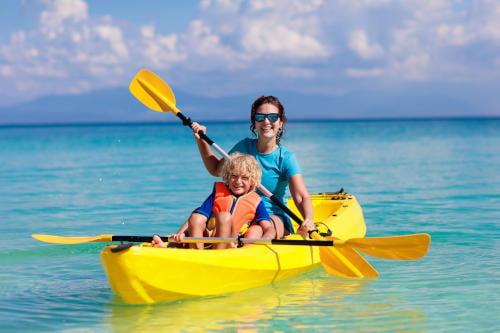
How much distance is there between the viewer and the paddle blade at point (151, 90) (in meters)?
6.54

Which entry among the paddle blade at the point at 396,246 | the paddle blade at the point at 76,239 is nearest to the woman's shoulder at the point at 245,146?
the paddle blade at the point at 396,246

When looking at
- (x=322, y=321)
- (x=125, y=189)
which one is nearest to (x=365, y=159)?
(x=125, y=189)

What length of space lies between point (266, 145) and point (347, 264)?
115 centimetres

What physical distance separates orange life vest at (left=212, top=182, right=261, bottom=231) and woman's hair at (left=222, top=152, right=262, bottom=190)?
3.6 inches

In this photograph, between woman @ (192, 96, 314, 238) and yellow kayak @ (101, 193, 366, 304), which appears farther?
woman @ (192, 96, 314, 238)

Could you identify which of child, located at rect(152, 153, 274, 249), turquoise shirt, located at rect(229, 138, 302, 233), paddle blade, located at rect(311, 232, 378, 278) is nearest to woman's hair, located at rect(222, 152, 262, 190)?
child, located at rect(152, 153, 274, 249)

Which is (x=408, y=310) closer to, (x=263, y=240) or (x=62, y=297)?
(x=263, y=240)

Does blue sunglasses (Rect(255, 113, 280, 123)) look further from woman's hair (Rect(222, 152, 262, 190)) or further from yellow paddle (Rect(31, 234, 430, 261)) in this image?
yellow paddle (Rect(31, 234, 430, 261))

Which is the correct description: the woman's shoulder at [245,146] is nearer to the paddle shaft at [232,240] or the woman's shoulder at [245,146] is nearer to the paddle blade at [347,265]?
the paddle shaft at [232,240]

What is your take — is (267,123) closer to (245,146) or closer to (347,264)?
(245,146)

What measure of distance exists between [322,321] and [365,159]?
17.9 m

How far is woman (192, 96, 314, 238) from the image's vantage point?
550cm

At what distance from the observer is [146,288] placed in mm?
4531

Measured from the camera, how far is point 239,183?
506 centimetres
